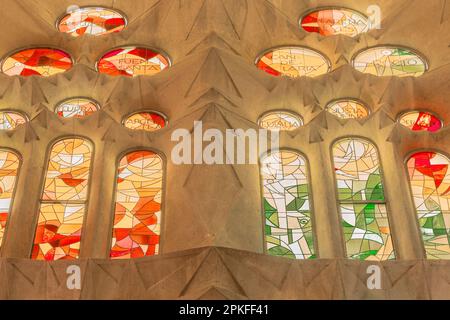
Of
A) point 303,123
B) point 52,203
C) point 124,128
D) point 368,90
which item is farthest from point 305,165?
point 52,203

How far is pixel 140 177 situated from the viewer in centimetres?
1076

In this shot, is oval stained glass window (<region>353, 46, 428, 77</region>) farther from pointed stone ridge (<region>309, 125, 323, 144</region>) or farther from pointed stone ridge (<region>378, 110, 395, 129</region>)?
pointed stone ridge (<region>309, 125, 323, 144</region>)

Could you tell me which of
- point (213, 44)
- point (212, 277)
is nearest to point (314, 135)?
point (213, 44)

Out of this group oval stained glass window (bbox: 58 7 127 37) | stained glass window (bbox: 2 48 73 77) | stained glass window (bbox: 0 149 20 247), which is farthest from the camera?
oval stained glass window (bbox: 58 7 127 37)

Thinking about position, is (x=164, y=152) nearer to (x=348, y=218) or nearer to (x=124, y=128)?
(x=124, y=128)

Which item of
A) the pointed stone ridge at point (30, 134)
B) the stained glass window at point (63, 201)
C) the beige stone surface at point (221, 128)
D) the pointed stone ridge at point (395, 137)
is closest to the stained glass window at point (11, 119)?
the beige stone surface at point (221, 128)

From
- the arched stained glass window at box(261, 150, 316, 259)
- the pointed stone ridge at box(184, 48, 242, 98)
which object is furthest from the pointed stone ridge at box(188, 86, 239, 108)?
the arched stained glass window at box(261, 150, 316, 259)

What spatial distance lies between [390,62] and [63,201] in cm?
537

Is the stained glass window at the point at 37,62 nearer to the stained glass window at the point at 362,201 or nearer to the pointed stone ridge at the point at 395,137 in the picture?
the stained glass window at the point at 362,201

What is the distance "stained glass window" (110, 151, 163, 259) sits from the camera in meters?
9.91

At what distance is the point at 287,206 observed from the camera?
10422 mm

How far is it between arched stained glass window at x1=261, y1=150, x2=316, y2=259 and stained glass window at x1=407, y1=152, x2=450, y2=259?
1371 millimetres

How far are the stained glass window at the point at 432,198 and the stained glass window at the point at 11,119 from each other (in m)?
5.19
